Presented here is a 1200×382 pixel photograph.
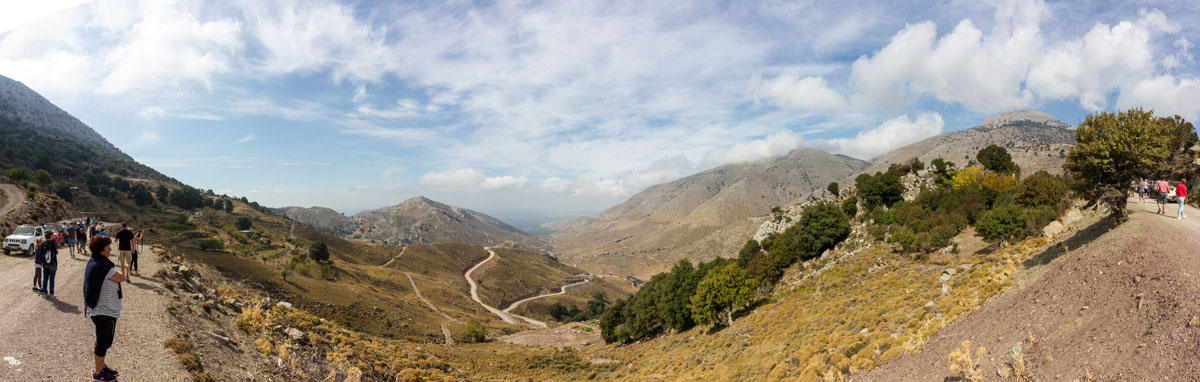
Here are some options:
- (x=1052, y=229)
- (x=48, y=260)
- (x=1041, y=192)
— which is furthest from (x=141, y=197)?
(x=1041, y=192)

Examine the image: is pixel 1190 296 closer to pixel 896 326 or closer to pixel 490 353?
pixel 896 326

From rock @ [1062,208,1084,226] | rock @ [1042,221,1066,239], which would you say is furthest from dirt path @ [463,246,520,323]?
rock @ [1062,208,1084,226]

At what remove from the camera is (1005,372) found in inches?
474

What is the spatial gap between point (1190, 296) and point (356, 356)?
31113mm

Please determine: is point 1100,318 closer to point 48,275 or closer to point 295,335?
point 295,335

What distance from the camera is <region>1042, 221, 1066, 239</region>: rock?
78.1 feet

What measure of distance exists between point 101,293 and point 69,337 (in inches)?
261

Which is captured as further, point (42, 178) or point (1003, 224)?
point (42, 178)

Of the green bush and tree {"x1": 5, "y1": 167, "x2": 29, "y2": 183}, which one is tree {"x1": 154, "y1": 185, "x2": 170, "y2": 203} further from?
the green bush

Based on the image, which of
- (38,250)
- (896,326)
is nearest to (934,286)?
(896,326)

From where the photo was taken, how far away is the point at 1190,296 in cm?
1062

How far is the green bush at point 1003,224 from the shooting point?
28.2m

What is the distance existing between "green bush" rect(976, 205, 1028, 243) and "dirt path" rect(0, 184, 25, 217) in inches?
3305

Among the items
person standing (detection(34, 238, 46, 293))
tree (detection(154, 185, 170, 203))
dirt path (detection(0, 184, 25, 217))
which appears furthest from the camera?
tree (detection(154, 185, 170, 203))
